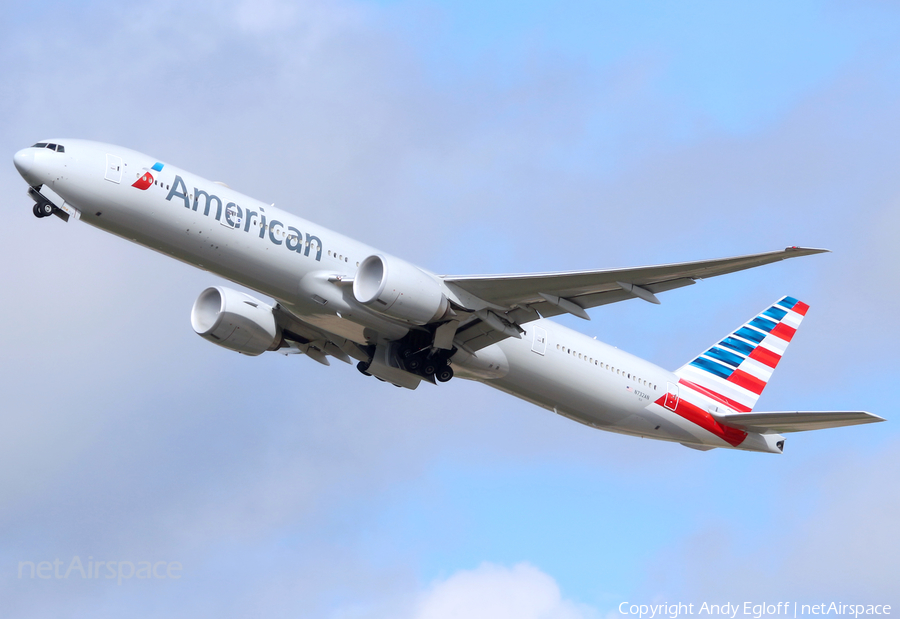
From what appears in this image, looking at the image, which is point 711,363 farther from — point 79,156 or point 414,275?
point 79,156

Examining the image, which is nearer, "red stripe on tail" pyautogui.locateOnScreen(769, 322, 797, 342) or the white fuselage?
the white fuselage

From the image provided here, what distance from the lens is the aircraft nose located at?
85.9ft

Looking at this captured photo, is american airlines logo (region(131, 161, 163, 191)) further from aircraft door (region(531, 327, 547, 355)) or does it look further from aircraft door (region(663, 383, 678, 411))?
aircraft door (region(663, 383, 678, 411))

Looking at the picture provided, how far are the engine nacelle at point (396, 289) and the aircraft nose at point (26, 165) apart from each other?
8.31 metres

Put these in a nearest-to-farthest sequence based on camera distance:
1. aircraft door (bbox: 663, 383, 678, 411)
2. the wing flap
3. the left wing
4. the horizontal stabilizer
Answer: the wing flap → the left wing → the horizontal stabilizer → aircraft door (bbox: 663, 383, 678, 411)

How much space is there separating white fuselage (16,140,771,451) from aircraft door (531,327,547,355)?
0.10 feet

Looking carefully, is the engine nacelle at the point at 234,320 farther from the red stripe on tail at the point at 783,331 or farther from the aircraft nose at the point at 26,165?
the red stripe on tail at the point at 783,331

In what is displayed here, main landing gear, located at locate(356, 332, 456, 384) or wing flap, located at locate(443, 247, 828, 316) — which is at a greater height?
wing flap, located at locate(443, 247, 828, 316)

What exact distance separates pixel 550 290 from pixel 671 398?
843 cm

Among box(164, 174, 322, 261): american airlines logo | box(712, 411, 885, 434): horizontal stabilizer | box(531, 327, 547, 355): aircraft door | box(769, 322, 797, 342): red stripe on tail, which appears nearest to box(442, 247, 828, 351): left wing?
box(531, 327, 547, 355): aircraft door

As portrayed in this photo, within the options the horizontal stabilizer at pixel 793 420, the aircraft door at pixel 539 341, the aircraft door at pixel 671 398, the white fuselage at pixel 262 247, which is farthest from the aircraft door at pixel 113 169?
the horizontal stabilizer at pixel 793 420

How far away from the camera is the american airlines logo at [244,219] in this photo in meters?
27.3

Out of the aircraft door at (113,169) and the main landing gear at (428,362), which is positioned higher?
the aircraft door at (113,169)

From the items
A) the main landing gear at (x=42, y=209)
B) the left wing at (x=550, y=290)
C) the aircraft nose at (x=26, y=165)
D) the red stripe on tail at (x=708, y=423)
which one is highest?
the aircraft nose at (x=26, y=165)
